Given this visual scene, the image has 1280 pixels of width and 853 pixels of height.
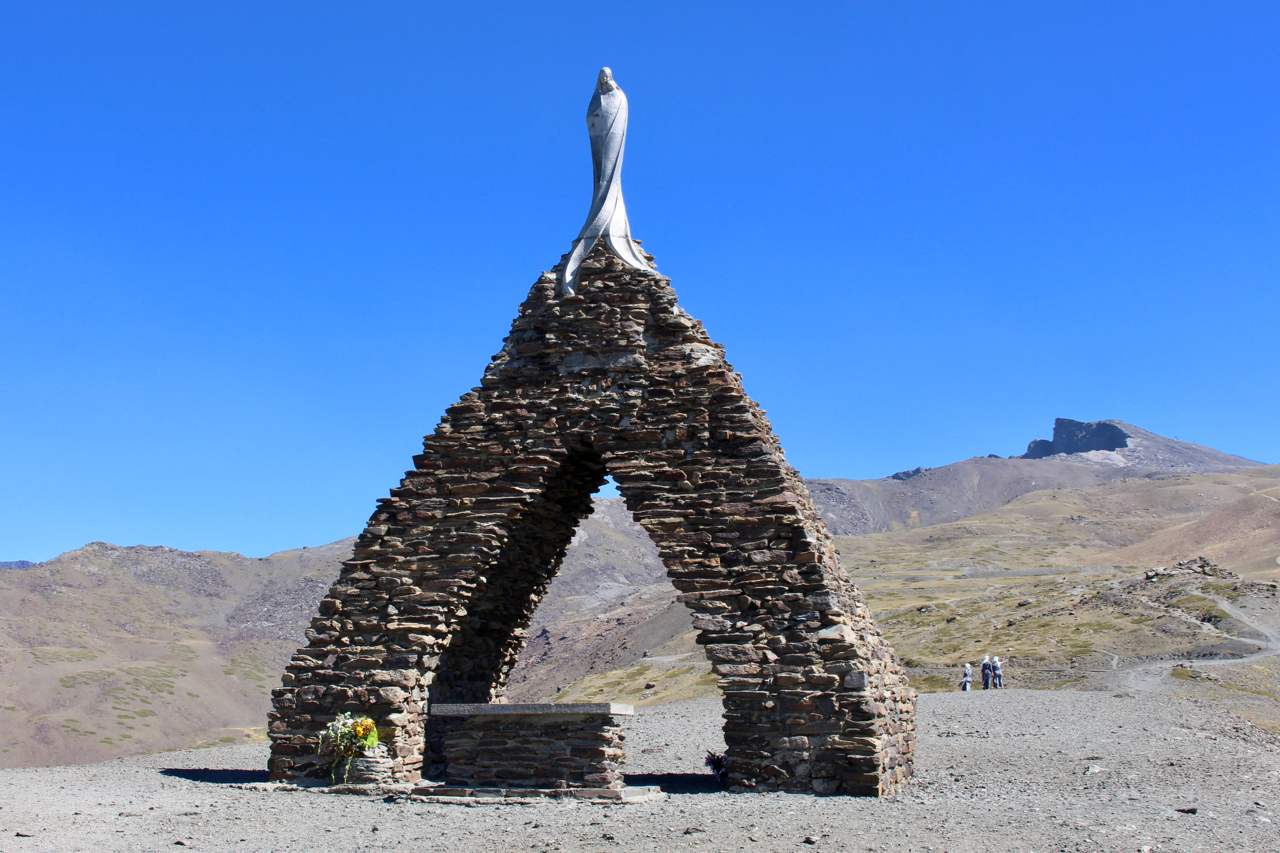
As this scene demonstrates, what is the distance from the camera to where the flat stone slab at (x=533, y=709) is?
39.4 ft

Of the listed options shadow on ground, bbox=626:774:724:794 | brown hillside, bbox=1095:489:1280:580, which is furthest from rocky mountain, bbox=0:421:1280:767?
Result: shadow on ground, bbox=626:774:724:794

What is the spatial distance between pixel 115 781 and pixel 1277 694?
2744cm

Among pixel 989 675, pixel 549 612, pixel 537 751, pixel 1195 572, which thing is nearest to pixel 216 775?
pixel 537 751

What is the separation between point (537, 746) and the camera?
12.4m

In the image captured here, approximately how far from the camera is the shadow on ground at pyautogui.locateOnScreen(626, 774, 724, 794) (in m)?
13.0

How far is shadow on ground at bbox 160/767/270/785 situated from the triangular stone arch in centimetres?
139

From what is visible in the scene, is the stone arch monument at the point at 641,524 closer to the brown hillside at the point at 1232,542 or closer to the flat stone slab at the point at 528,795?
the flat stone slab at the point at 528,795

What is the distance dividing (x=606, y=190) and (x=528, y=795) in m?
8.72

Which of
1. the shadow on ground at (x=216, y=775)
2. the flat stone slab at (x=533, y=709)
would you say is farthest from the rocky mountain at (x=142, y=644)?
the flat stone slab at (x=533, y=709)

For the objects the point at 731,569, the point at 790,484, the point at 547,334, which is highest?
the point at 547,334

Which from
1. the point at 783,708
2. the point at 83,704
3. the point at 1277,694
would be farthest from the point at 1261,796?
the point at 83,704

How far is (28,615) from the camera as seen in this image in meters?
72.4

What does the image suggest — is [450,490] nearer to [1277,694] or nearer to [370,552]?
[370,552]

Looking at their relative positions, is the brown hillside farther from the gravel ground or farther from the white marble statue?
the white marble statue
